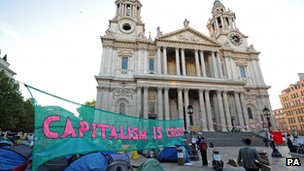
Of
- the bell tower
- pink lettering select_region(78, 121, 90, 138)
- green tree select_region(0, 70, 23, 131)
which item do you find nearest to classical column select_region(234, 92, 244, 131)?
the bell tower

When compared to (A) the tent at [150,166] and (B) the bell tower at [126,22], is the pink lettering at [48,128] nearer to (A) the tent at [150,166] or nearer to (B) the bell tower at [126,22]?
(A) the tent at [150,166]

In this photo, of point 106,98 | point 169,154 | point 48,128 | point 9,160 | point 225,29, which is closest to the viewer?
point 48,128

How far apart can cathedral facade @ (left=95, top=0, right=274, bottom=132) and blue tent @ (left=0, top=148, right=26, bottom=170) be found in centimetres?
1785

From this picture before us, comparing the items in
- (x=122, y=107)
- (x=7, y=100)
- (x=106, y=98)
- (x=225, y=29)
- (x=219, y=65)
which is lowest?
(x=122, y=107)

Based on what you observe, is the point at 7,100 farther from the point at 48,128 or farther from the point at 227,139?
the point at 227,139

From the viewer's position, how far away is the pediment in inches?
1281

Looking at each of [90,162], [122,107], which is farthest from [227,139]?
[90,162]

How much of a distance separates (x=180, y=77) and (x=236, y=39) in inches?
816

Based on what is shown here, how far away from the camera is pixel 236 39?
38219mm

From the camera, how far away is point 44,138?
4.50 metres

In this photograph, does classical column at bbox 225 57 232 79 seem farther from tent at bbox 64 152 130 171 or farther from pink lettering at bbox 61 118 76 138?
pink lettering at bbox 61 118 76 138

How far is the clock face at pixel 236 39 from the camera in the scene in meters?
37.8

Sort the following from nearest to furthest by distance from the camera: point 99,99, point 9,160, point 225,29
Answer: point 9,160 < point 99,99 < point 225,29

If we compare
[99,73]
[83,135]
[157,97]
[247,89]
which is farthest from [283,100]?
[83,135]
